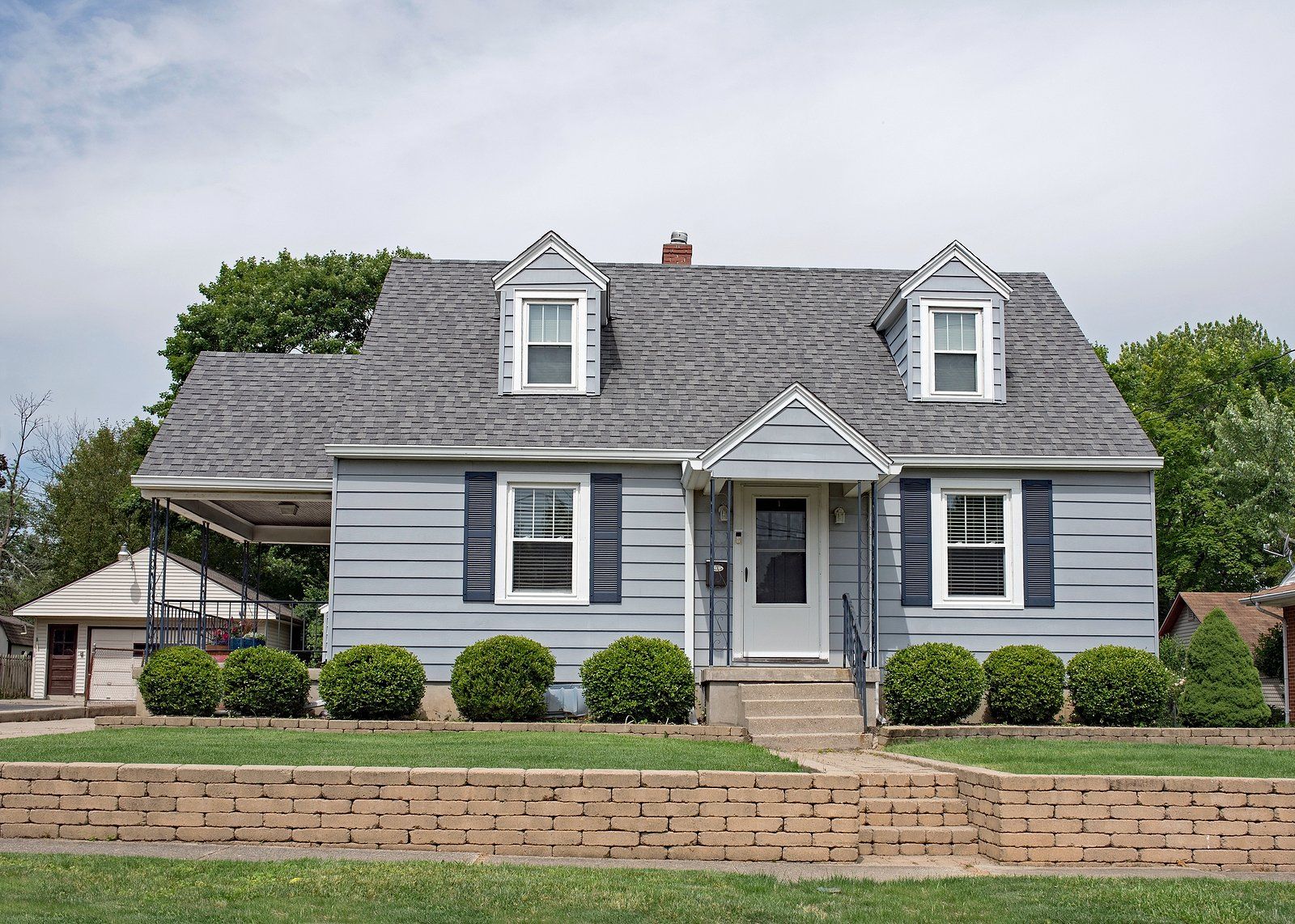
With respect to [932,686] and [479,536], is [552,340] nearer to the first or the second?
[479,536]

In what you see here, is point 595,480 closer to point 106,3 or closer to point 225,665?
point 225,665

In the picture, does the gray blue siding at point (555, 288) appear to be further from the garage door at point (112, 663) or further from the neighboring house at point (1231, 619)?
the garage door at point (112, 663)

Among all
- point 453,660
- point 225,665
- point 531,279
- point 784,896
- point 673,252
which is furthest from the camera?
point 673,252

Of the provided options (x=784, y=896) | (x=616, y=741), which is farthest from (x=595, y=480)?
(x=784, y=896)

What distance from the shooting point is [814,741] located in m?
13.0

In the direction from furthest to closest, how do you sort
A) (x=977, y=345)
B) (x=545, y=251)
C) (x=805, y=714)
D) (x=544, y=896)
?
(x=977, y=345) → (x=545, y=251) → (x=805, y=714) → (x=544, y=896)

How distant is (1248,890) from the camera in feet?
24.2

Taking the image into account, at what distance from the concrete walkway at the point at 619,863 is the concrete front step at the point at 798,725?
4759 mm

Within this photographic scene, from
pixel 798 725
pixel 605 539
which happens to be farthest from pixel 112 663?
pixel 798 725

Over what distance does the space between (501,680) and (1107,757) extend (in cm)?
644

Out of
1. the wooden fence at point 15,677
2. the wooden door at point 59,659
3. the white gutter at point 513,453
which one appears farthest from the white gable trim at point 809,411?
the wooden fence at point 15,677

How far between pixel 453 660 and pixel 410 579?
1.12 meters

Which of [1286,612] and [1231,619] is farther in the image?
[1231,619]

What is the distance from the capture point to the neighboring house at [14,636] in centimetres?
4209
